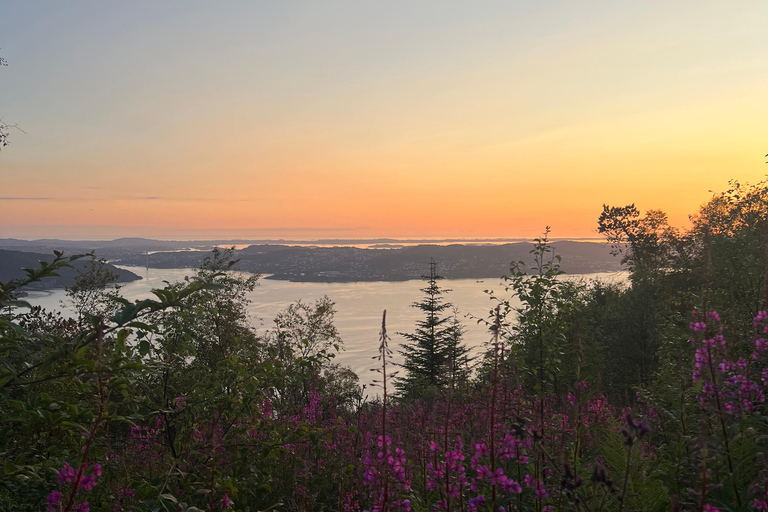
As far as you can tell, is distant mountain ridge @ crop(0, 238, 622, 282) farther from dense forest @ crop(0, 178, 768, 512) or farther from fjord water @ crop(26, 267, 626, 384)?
dense forest @ crop(0, 178, 768, 512)

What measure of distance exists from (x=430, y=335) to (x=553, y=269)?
35.5 metres

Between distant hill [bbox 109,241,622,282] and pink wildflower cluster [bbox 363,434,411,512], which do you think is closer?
pink wildflower cluster [bbox 363,434,411,512]

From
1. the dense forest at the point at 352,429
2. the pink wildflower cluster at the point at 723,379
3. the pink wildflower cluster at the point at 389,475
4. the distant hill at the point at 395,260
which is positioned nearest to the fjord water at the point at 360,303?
the distant hill at the point at 395,260

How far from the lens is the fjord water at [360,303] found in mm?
97688

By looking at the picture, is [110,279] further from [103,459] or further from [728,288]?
[728,288]

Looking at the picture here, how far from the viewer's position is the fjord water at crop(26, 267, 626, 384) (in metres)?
97.7

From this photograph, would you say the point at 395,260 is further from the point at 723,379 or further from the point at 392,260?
the point at 723,379

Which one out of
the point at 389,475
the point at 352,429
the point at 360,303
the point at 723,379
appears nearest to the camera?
the point at 389,475

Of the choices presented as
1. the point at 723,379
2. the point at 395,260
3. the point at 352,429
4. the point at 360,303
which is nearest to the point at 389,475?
the point at 352,429

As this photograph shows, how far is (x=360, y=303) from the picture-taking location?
529 feet

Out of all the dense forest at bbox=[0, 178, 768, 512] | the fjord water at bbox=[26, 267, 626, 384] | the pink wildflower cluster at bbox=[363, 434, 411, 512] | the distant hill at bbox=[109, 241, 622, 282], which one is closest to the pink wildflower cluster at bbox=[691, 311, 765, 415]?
the dense forest at bbox=[0, 178, 768, 512]

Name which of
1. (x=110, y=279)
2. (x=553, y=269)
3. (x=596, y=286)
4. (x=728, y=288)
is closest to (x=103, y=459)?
(x=553, y=269)

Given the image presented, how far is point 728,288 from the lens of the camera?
19.7m

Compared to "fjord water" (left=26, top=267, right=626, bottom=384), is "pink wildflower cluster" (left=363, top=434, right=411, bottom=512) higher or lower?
higher
